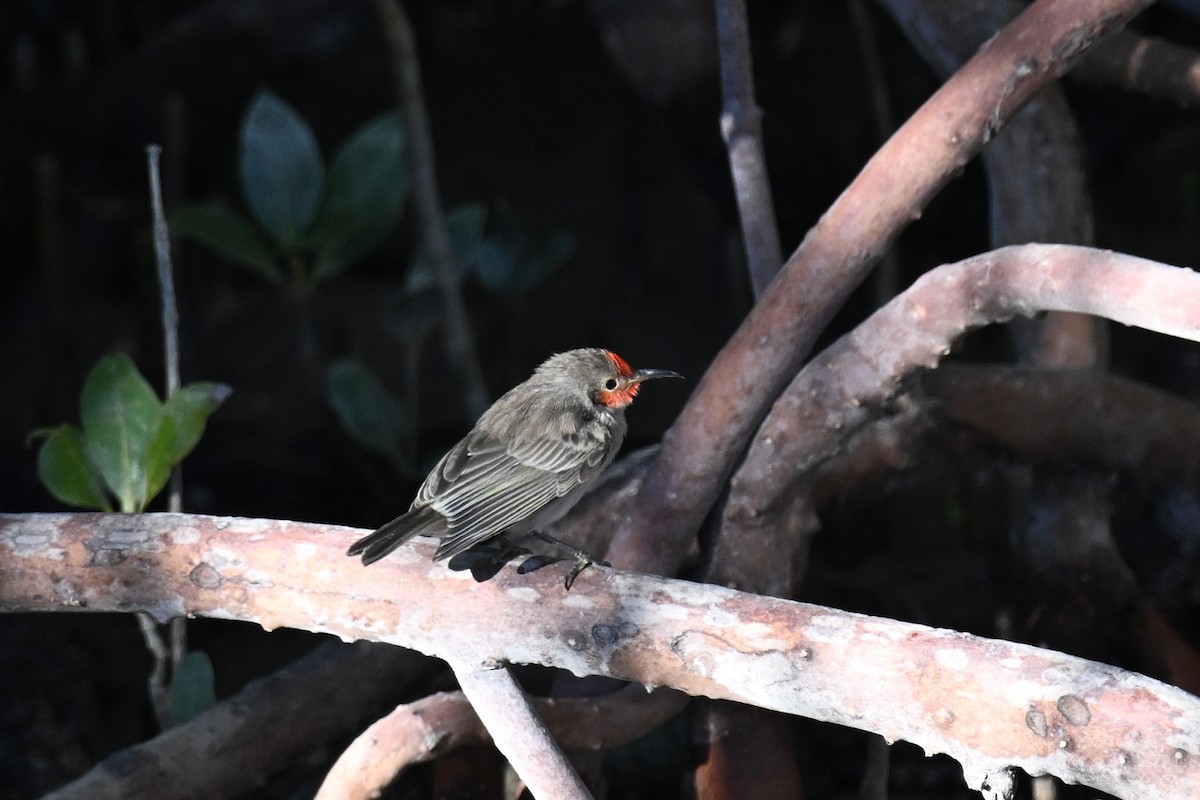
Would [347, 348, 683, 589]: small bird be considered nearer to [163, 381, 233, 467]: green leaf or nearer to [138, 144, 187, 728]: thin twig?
[163, 381, 233, 467]: green leaf

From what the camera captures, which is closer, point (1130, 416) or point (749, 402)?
point (749, 402)

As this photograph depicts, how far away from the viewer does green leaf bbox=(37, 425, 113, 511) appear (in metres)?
3.05

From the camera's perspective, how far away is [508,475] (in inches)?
120

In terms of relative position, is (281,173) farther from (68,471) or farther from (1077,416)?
(1077,416)

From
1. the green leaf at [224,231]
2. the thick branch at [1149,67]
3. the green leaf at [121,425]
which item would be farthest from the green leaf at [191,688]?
the thick branch at [1149,67]

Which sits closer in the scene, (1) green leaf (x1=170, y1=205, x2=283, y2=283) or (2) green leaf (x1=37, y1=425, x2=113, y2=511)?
(2) green leaf (x1=37, y1=425, x2=113, y2=511)

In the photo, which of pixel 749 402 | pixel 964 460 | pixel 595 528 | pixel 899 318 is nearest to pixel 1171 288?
pixel 899 318

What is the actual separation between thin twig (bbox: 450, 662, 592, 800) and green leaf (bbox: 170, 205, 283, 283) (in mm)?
2130

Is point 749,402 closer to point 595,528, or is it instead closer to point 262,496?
point 595,528

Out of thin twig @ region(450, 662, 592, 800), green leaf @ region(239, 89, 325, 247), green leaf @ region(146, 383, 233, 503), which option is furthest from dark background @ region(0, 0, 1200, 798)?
thin twig @ region(450, 662, 592, 800)

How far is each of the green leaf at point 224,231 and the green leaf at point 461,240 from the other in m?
0.58

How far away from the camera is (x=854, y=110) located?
6781 millimetres

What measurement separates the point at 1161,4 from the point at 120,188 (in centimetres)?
474

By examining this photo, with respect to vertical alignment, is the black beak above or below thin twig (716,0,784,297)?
below
